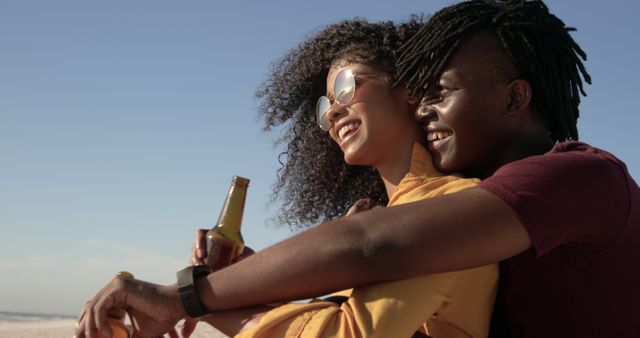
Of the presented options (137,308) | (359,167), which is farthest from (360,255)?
(359,167)

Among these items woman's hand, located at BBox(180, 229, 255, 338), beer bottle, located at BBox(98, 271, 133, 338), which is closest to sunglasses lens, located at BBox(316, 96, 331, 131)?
woman's hand, located at BBox(180, 229, 255, 338)

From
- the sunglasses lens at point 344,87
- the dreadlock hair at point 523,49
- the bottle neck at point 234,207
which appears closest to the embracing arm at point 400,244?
the bottle neck at point 234,207

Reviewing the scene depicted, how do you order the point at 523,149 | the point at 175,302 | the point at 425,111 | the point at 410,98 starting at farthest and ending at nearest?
the point at 410,98, the point at 425,111, the point at 523,149, the point at 175,302

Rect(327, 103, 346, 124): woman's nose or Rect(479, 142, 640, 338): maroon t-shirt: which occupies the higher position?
Rect(327, 103, 346, 124): woman's nose

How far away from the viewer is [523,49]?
12.1 feet

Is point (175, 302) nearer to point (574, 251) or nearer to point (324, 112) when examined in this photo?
point (574, 251)

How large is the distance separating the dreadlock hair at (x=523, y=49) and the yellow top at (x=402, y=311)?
3.48 feet

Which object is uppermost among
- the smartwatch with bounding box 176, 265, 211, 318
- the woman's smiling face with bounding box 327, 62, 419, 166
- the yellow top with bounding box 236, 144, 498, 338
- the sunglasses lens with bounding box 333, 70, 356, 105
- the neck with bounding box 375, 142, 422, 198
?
the sunglasses lens with bounding box 333, 70, 356, 105

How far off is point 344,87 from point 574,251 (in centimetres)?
167

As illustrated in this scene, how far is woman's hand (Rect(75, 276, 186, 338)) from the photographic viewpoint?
3.12 meters

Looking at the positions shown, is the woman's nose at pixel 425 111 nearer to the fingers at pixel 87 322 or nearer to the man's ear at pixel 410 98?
the man's ear at pixel 410 98

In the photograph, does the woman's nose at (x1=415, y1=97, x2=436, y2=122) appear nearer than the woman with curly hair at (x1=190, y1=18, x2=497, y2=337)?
No

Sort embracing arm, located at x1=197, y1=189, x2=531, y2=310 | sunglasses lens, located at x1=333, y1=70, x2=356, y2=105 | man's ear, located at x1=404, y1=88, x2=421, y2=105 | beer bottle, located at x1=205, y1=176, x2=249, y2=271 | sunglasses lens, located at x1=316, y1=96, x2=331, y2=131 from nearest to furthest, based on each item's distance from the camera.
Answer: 1. embracing arm, located at x1=197, y1=189, x2=531, y2=310
2. beer bottle, located at x1=205, y1=176, x2=249, y2=271
3. man's ear, located at x1=404, y1=88, x2=421, y2=105
4. sunglasses lens, located at x1=333, y1=70, x2=356, y2=105
5. sunglasses lens, located at x1=316, y1=96, x2=331, y2=131

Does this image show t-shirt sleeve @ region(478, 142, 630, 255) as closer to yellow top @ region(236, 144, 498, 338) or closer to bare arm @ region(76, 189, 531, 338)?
bare arm @ region(76, 189, 531, 338)
